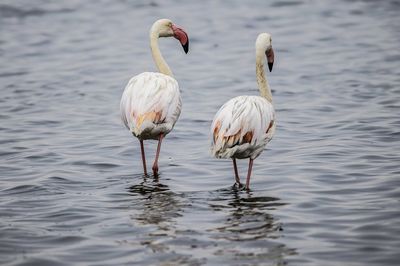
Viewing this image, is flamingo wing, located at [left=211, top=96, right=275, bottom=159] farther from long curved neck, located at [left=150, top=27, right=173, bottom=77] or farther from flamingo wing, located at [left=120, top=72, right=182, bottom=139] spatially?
long curved neck, located at [left=150, top=27, right=173, bottom=77]

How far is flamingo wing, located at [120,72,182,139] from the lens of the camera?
880 centimetres

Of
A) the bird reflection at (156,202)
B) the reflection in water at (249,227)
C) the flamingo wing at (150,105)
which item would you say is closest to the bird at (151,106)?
the flamingo wing at (150,105)

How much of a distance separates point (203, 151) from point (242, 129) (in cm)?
230

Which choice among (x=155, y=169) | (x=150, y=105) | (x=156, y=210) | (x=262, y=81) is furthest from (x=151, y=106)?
(x=156, y=210)

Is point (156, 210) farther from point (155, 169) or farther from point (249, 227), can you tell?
point (155, 169)

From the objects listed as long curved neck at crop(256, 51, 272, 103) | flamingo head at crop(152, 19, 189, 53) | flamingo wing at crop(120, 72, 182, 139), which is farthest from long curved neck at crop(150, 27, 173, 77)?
long curved neck at crop(256, 51, 272, 103)

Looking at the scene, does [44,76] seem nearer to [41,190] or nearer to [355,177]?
[41,190]

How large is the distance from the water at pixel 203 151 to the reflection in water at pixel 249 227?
18 millimetres

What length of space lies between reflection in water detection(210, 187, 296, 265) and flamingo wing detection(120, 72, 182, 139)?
1074mm

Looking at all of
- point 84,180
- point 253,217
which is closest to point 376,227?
point 253,217

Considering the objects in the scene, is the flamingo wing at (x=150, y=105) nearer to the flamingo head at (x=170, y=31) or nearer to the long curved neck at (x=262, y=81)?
the long curved neck at (x=262, y=81)

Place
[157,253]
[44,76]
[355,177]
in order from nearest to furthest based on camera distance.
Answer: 1. [157,253]
2. [355,177]
3. [44,76]

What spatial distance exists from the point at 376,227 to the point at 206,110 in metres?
6.17

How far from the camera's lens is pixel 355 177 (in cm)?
888
